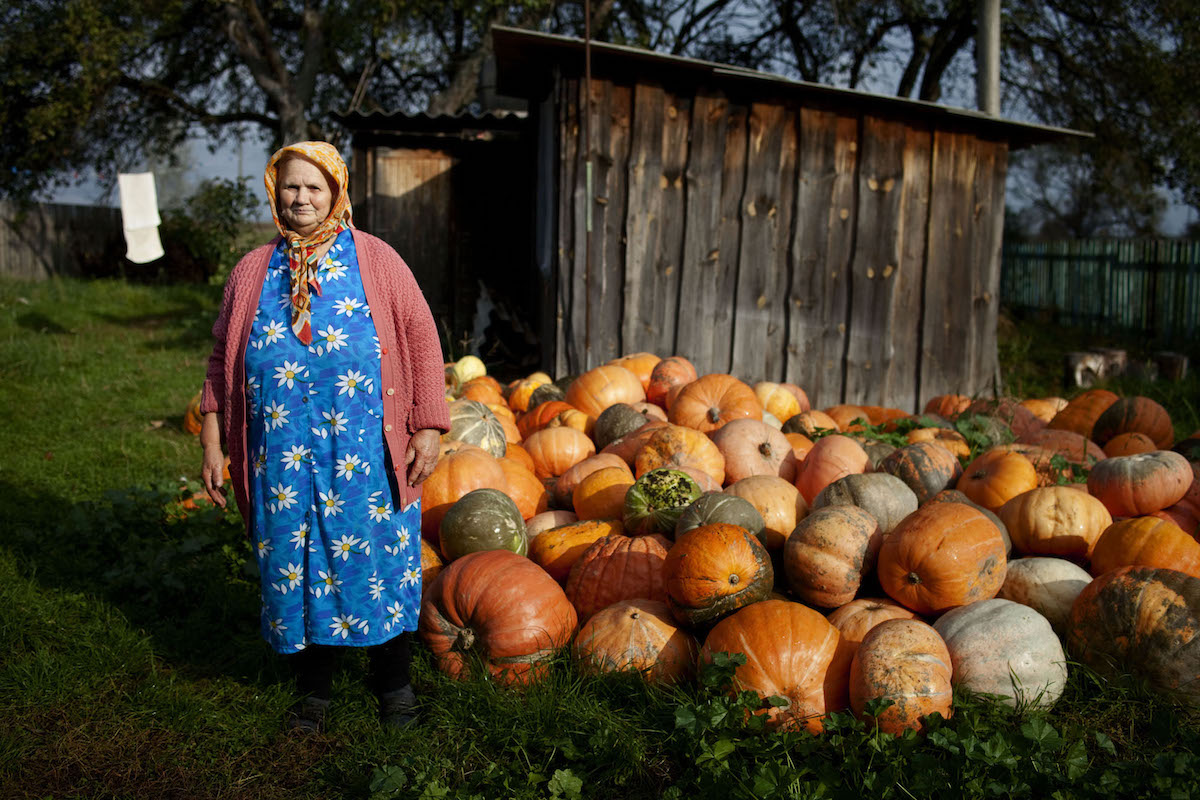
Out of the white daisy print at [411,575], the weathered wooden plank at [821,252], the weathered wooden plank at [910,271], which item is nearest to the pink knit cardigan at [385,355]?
the white daisy print at [411,575]

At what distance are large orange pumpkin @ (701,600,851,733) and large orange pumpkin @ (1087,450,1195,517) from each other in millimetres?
1786

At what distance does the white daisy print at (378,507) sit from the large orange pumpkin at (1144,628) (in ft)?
8.10

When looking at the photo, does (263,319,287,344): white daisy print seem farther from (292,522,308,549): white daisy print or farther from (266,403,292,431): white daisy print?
(292,522,308,549): white daisy print

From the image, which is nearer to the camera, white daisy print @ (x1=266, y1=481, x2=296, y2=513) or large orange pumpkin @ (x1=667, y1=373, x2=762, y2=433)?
white daisy print @ (x1=266, y1=481, x2=296, y2=513)

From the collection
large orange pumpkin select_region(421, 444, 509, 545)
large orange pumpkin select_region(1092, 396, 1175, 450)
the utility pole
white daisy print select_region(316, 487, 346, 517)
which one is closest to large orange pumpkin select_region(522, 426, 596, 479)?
large orange pumpkin select_region(421, 444, 509, 545)

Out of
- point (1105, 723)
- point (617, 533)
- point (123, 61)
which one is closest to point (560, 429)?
point (617, 533)

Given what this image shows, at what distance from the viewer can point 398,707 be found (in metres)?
3.01

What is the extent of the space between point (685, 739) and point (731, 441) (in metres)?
2.27

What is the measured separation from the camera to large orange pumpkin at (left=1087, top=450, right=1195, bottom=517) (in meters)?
3.86

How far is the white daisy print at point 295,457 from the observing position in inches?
107

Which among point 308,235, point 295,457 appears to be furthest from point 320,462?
point 308,235

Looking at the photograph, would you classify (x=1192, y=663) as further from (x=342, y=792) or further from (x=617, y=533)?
(x=342, y=792)

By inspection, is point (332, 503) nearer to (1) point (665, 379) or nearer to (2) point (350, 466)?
(2) point (350, 466)

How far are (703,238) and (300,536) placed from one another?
4690 millimetres
